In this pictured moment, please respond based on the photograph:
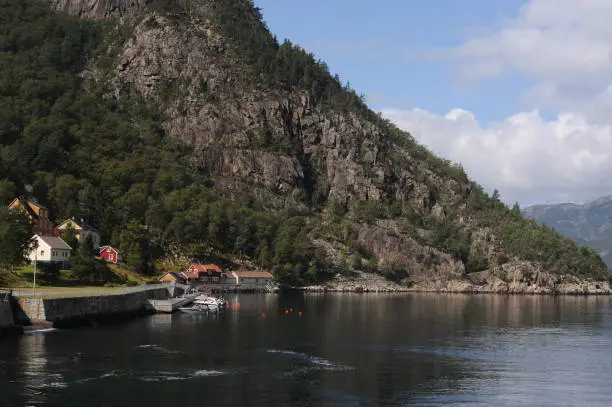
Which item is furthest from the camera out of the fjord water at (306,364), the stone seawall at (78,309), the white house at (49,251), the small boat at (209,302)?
the small boat at (209,302)

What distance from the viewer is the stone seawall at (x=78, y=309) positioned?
108m

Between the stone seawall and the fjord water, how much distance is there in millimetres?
3927

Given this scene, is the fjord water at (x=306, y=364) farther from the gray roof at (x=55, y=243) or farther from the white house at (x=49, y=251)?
the gray roof at (x=55, y=243)

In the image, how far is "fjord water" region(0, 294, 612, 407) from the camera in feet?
235

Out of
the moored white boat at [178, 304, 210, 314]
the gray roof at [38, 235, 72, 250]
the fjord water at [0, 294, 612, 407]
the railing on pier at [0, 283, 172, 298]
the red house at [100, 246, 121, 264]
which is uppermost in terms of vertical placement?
the gray roof at [38, 235, 72, 250]

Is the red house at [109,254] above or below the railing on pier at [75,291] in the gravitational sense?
above

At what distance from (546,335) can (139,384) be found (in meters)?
84.1

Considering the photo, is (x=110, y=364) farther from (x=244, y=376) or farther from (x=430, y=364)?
(x=430, y=364)

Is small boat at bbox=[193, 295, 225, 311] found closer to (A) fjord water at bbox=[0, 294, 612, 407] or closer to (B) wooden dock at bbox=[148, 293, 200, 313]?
(B) wooden dock at bbox=[148, 293, 200, 313]

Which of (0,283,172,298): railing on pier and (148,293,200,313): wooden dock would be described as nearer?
(0,283,172,298): railing on pier

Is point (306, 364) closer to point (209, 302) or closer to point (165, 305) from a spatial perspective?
point (165, 305)

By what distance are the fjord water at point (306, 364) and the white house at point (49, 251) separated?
33.1 m

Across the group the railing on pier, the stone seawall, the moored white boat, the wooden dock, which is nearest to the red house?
the railing on pier

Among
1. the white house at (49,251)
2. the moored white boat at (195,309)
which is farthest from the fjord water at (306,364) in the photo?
the white house at (49,251)
